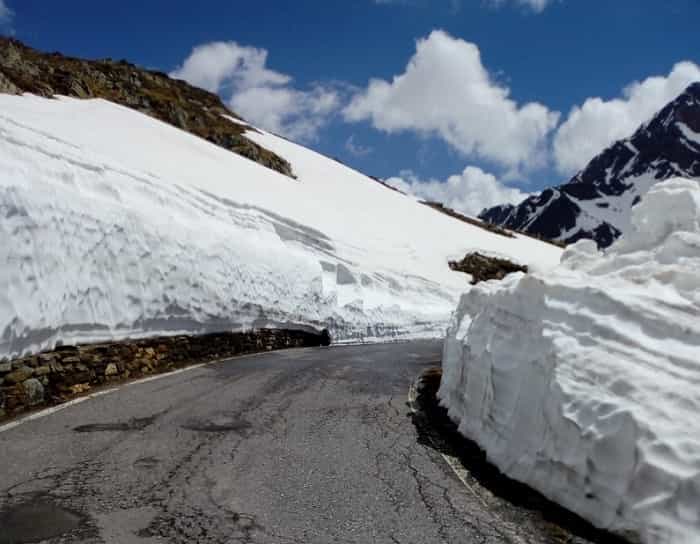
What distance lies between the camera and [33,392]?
8.05 metres

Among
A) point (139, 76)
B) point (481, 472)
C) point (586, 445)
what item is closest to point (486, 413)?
point (481, 472)

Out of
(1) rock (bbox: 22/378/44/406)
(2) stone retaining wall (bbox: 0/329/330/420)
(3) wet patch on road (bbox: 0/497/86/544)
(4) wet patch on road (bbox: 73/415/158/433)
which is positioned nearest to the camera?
(3) wet patch on road (bbox: 0/497/86/544)

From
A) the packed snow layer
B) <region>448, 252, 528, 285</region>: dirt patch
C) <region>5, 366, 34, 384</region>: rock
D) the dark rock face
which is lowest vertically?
<region>5, 366, 34, 384</region>: rock

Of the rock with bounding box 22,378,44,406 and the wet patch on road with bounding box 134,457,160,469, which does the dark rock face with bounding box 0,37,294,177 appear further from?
the wet patch on road with bounding box 134,457,160,469

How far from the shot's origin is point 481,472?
6215mm

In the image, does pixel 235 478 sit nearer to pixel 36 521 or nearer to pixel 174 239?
pixel 36 521

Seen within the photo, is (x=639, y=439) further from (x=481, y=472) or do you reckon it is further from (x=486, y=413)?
(x=486, y=413)

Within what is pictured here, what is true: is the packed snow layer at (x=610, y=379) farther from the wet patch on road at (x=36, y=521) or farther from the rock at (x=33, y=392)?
the rock at (x=33, y=392)

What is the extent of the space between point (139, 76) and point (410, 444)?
57214 millimetres

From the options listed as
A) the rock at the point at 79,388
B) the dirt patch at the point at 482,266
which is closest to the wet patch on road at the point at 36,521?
the rock at the point at 79,388

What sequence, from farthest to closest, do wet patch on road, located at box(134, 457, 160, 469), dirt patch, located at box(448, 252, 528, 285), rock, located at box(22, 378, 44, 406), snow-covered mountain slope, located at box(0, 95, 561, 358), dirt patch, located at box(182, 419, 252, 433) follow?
dirt patch, located at box(448, 252, 528, 285)
snow-covered mountain slope, located at box(0, 95, 561, 358)
rock, located at box(22, 378, 44, 406)
dirt patch, located at box(182, 419, 252, 433)
wet patch on road, located at box(134, 457, 160, 469)

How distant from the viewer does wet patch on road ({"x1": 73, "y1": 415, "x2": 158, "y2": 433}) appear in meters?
7.15

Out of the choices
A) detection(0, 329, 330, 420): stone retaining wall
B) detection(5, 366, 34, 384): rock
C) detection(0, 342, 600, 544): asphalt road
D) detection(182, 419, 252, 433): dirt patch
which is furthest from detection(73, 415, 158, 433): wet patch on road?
detection(5, 366, 34, 384): rock

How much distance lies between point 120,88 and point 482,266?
3468 centimetres
